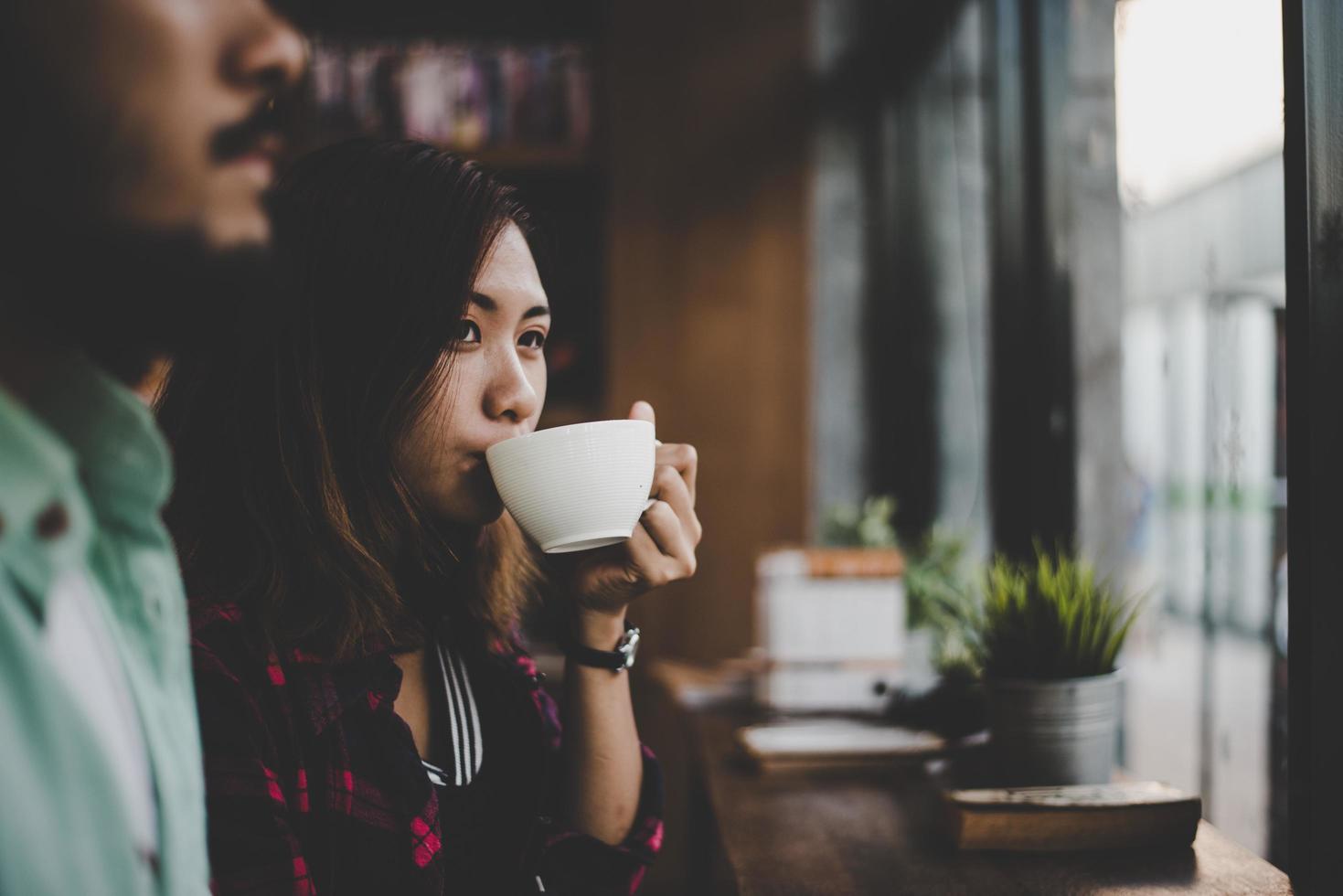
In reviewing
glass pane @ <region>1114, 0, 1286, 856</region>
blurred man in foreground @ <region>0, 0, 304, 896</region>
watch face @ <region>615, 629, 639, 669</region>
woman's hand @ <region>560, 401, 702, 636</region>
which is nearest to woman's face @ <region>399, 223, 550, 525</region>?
woman's hand @ <region>560, 401, 702, 636</region>

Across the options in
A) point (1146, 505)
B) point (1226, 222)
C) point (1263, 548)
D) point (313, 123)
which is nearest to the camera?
point (1226, 222)

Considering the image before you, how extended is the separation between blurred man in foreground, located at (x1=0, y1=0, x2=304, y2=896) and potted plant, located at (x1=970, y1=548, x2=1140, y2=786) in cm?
78

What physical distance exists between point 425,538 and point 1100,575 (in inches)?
49.0

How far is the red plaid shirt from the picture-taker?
2.35ft

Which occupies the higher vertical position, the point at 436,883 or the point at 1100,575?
the point at 1100,575

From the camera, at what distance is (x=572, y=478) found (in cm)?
77

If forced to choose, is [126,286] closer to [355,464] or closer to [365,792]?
[355,464]

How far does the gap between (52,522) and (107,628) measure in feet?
0.22

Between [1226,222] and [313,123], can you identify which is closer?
[1226,222]

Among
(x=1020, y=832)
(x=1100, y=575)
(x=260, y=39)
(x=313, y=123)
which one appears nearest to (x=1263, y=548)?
(x=1100, y=575)

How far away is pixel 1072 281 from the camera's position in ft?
5.25

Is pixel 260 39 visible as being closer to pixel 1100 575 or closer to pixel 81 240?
pixel 81 240

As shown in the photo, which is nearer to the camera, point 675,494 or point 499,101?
point 675,494

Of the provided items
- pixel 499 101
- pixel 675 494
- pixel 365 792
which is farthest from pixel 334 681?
pixel 499 101
